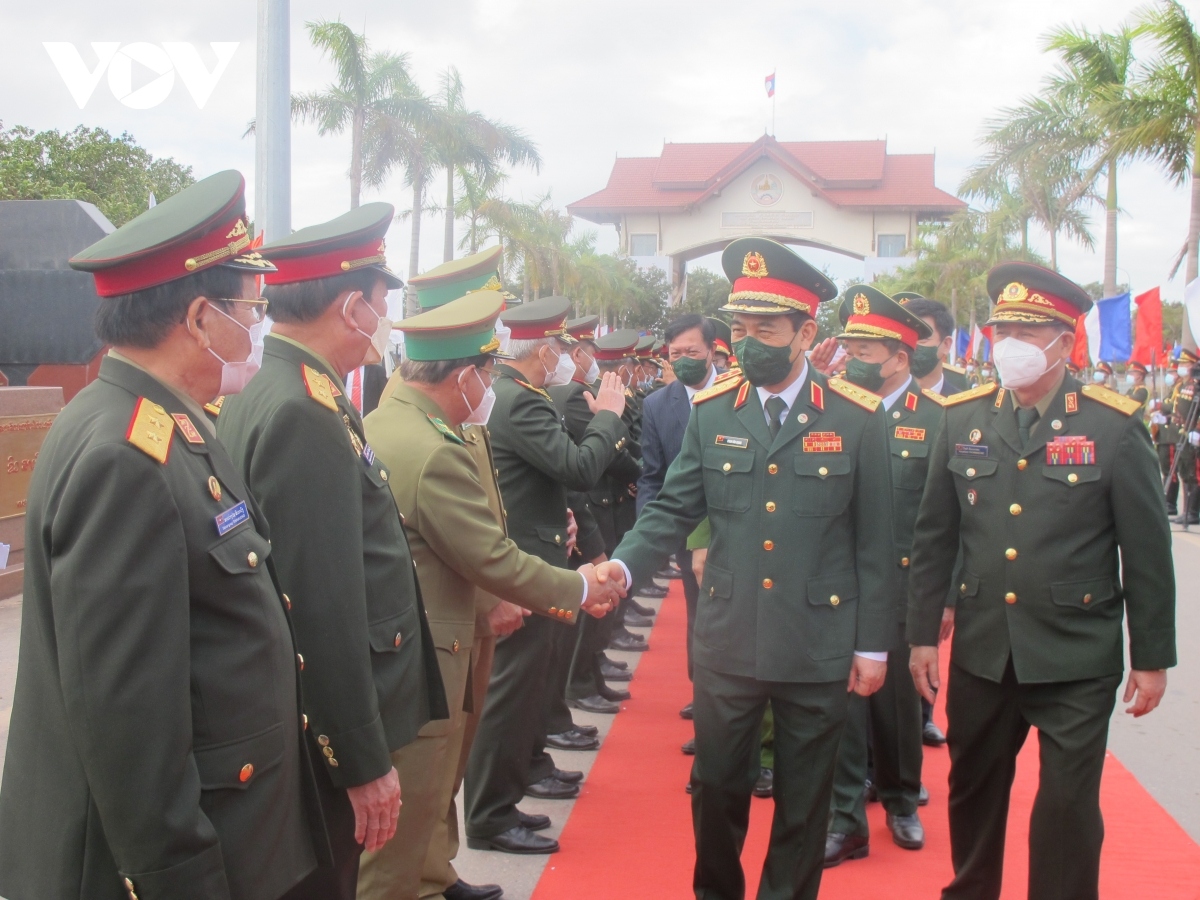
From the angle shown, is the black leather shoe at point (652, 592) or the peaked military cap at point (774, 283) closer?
the peaked military cap at point (774, 283)

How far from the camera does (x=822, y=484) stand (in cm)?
318

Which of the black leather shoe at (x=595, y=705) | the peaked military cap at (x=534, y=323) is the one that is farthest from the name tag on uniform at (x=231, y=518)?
the black leather shoe at (x=595, y=705)

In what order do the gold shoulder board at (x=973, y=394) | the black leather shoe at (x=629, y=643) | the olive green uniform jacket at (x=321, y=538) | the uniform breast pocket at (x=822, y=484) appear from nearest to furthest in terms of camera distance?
1. the olive green uniform jacket at (x=321, y=538)
2. the uniform breast pocket at (x=822, y=484)
3. the gold shoulder board at (x=973, y=394)
4. the black leather shoe at (x=629, y=643)

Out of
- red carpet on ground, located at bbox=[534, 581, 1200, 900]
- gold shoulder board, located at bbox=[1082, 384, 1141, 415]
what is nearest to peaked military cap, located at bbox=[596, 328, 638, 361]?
red carpet on ground, located at bbox=[534, 581, 1200, 900]

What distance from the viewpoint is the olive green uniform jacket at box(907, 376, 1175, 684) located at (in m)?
3.09

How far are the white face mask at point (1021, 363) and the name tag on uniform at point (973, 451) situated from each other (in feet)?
0.71

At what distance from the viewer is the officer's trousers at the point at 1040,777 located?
304 cm

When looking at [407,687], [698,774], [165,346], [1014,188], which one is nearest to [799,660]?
[698,774]

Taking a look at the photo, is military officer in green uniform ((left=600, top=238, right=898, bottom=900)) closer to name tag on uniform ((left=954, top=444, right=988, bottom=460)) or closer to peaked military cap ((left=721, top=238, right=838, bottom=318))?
peaked military cap ((left=721, top=238, right=838, bottom=318))

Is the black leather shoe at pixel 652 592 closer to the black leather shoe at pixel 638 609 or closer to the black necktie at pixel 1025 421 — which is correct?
the black leather shoe at pixel 638 609

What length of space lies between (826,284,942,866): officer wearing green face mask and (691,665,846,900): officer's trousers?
86 cm

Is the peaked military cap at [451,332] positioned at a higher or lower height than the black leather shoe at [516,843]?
higher

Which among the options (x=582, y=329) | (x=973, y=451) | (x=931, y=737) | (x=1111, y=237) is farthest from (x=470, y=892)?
(x=1111, y=237)

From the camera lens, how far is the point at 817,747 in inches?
122
